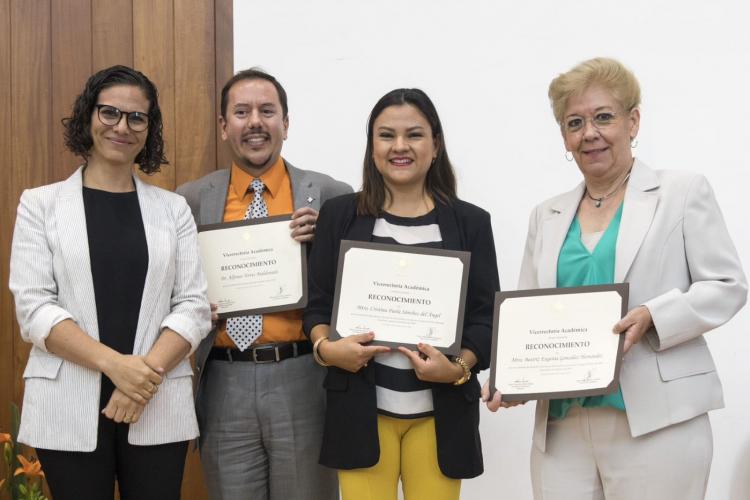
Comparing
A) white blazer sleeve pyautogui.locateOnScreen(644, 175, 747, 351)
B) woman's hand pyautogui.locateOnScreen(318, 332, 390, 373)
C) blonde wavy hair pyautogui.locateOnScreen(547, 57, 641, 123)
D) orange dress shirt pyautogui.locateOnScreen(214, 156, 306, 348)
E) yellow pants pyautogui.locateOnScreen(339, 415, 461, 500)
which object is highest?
blonde wavy hair pyautogui.locateOnScreen(547, 57, 641, 123)

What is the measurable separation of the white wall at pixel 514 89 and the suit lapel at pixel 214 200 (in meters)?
0.77

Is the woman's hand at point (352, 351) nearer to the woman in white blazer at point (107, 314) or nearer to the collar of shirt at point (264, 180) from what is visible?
the woman in white blazer at point (107, 314)

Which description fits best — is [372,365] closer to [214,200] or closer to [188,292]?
[188,292]

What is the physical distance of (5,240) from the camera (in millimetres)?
3221

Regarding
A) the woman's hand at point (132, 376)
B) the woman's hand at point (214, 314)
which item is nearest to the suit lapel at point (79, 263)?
the woman's hand at point (132, 376)

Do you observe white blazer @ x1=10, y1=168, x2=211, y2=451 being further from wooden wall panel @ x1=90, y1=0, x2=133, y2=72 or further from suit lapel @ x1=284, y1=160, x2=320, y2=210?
wooden wall panel @ x1=90, y1=0, x2=133, y2=72

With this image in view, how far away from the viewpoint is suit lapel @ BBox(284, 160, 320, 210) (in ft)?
8.10

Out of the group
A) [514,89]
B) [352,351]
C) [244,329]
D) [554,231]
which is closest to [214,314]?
[244,329]

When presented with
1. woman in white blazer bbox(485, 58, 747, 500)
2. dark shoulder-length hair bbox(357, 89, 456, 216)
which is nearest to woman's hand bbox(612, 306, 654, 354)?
woman in white blazer bbox(485, 58, 747, 500)

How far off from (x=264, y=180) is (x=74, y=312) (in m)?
0.77

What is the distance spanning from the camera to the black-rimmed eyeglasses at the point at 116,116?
213 cm

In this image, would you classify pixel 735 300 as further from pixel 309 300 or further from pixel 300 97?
pixel 300 97

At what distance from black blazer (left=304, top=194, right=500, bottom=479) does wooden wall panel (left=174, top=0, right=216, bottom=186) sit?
3.95ft

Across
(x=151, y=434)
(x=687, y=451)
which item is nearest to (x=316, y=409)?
(x=151, y=434)
